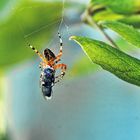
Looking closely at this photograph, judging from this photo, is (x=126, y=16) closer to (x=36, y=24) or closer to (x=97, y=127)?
(x=36, y=24)

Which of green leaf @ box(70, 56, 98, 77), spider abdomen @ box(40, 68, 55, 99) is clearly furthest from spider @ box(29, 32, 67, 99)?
green leaf @ box(70, 56, 98, 77)

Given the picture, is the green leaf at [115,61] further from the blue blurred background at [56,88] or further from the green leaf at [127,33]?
the blue blurred background at [56,88]

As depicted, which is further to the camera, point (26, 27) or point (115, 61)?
point (26, 27)

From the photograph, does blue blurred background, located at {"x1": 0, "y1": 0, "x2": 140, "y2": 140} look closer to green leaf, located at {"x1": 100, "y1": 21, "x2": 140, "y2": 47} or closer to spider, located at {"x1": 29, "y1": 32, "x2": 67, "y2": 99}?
spider, located at {"x1": 29, "y1": 32, "x2": 67, "y2": 99}

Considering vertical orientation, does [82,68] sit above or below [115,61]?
above

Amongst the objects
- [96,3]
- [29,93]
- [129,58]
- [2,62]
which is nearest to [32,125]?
[29,93]

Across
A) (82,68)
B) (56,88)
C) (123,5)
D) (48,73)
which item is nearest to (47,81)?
(48,73)

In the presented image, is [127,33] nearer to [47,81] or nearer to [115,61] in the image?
[115,61]
